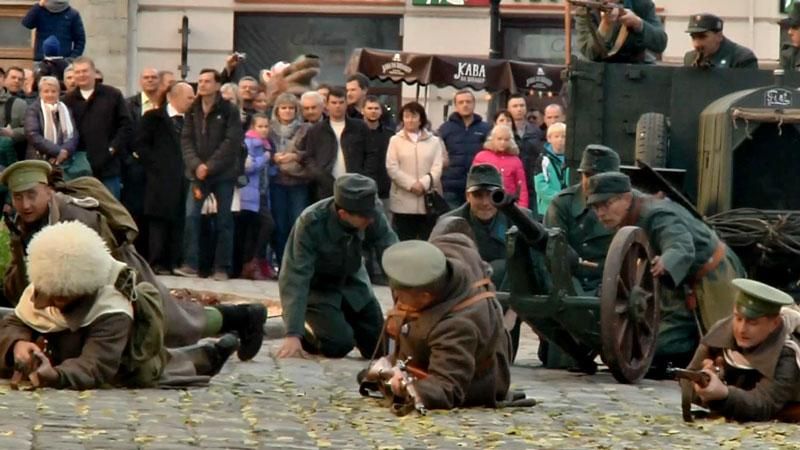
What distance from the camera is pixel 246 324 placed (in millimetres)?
14836

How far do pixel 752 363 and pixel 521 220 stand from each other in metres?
2.66

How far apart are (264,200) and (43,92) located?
244 centimetres

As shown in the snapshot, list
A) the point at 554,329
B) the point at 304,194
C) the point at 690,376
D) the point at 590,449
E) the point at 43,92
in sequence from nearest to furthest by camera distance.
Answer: the point at 590,449 < the point at 690,376 < the point at 554,329 < the point at 43,92 < the point at 304,194

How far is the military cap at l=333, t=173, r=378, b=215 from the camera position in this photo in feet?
51.1

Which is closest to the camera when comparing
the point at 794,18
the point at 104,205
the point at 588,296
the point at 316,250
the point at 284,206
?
the point at 104,205

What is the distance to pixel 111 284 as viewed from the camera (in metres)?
12.9

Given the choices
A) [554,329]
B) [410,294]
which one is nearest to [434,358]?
[410,294]

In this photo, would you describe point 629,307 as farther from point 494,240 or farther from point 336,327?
point 336,327

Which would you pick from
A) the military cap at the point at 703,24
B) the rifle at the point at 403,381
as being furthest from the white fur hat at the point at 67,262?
the military cap at the point at 703,24

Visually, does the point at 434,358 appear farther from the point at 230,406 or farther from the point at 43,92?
the point at 43,92

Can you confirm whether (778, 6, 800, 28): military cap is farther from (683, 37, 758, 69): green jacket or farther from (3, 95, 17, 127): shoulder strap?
(3, 95, 17, 127): shoulder strap

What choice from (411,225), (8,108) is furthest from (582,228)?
(8,108)

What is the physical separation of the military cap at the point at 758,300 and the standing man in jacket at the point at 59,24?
1229 centimetres

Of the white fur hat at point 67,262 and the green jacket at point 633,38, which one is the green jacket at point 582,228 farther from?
the white fur hat at point 67,262
